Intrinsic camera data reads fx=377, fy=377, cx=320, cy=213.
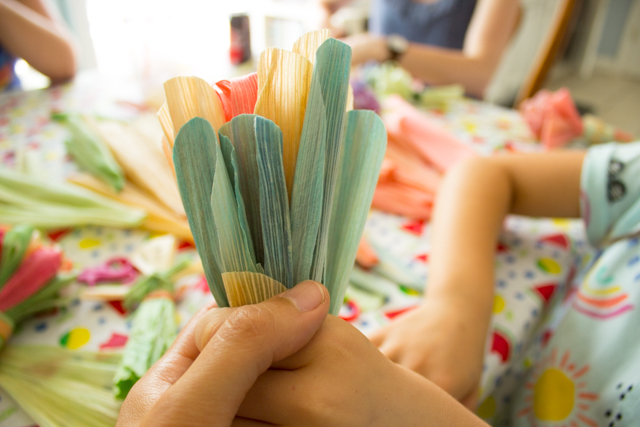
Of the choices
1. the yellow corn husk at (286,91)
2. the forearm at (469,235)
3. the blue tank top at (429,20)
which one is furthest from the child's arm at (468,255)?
the blue tank top at (429,20)

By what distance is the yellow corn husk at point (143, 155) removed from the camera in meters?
0.60

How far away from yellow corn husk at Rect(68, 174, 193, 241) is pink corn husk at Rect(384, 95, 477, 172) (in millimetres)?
436

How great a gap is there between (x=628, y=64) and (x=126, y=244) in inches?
179

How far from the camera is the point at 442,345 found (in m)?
0.37

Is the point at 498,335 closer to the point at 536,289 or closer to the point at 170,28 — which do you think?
the point at 536,289

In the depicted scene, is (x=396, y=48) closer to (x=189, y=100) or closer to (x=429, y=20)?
(x=429, y=20)

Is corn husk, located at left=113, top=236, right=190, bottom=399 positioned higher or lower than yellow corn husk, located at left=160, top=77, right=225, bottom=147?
lower

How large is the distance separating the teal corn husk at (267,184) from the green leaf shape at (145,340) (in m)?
0.16

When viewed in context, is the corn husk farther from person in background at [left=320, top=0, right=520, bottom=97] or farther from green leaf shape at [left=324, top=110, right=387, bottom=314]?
person in background at [left=320, top=0, right=520, bottom=97]

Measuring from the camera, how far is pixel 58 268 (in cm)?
44

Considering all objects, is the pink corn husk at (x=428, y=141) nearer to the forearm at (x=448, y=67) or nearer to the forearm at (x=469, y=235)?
the forearm at (x=469, y=235)

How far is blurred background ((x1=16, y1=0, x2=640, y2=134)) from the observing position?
912 mm

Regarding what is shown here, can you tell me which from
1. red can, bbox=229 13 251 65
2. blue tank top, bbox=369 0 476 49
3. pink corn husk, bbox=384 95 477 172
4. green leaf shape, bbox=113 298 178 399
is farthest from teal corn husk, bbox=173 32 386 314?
blue tank top, bbox=369 0 476 49

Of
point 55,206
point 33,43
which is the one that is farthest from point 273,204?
point 33,43
